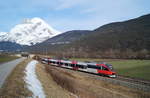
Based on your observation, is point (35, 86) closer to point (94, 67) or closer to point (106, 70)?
point (106, 70)

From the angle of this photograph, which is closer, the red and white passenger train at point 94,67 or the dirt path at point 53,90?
the dirt path at point 53,90

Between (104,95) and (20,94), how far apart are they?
45.6 feet

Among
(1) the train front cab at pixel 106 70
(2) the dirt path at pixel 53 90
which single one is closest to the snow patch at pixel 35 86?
(2) the dirt path at pixel 53 90

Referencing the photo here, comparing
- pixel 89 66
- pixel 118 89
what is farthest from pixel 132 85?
pixel 89 66

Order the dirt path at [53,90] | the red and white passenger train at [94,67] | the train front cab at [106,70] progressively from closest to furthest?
the dirt path at [53,90]
the train front cab at [106,70]
the red and white passenger train at [94,67]

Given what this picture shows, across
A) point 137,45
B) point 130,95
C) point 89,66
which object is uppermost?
point 137,45

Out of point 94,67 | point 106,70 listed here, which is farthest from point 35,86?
point 94,67

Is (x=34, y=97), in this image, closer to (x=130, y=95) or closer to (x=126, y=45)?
(x=130, y=95)

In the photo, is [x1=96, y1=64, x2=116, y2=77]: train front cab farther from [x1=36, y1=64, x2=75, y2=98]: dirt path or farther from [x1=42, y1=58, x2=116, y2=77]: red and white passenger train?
[x1=36, y1=64, x2=75, y2=98]: dirt path

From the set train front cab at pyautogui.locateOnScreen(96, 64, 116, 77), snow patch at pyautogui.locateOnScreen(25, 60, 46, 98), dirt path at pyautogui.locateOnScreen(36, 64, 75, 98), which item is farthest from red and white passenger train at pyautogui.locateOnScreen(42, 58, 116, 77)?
snow patch at pyautogui.locateOnScreen(25, 60, 46, 98)

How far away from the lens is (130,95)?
70.6 feet

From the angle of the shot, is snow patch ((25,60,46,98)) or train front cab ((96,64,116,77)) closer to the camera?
snow patch ((25,60,46,98))

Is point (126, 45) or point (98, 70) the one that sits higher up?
point (126, 45)

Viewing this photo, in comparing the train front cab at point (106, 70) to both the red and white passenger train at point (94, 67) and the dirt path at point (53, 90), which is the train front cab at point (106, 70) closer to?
the red and white passenger train at point (94, 67)
